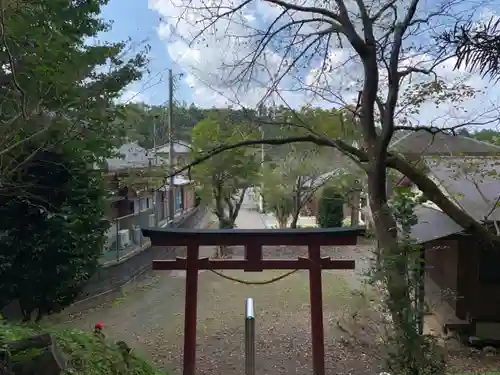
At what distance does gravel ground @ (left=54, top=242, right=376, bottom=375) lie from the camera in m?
6.37

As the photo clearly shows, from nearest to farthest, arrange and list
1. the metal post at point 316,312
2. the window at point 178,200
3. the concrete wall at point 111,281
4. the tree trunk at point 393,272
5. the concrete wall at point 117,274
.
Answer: the tree trunk at point 393,272 < the metal post at point 316,312 < the concrete wall at point 111,281 < the concrete wall at point 117,274 < the window at point 178,200

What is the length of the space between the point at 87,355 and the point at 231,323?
5147mm

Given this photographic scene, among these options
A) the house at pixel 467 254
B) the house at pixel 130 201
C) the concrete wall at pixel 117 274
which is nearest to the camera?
the house at pixel 467 254

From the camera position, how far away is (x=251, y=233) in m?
6.27

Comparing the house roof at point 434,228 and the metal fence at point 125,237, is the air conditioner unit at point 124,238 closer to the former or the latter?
the metal fence at point 125,237

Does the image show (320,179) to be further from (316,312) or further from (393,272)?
(393,272)

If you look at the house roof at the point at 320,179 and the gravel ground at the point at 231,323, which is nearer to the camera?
Result: the gravel ground at the point at 231,323

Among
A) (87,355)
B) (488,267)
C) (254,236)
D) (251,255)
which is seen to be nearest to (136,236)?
(251,255)

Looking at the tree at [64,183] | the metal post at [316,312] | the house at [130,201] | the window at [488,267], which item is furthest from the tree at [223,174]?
the window at [488,267]

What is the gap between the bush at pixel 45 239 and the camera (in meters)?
6.78

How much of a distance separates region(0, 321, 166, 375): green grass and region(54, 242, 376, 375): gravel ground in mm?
2491

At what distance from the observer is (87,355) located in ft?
10.5

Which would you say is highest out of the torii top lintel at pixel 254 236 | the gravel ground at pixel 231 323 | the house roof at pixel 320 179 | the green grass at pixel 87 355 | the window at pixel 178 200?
the house roof at pixel 320 179

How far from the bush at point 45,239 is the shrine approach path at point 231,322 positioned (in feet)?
2.97
